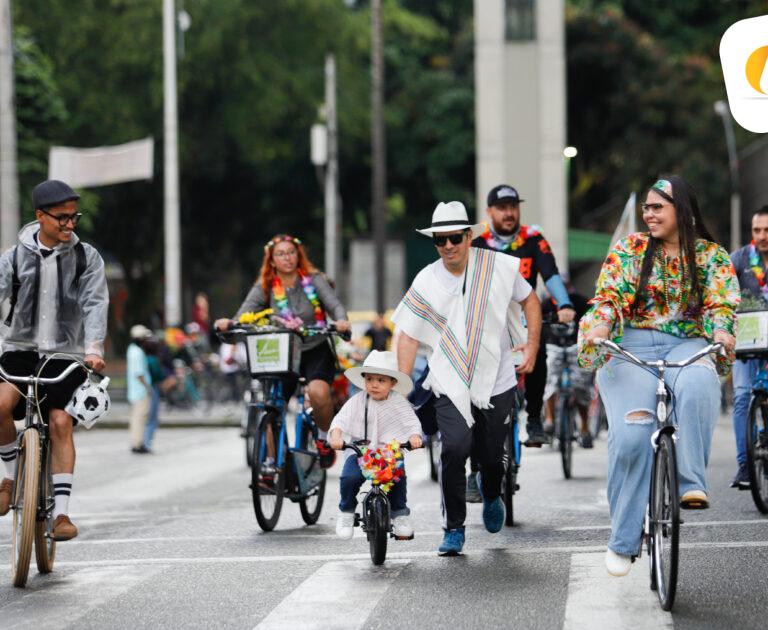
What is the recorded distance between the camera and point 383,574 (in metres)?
8.00

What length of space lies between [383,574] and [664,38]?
1799 inches

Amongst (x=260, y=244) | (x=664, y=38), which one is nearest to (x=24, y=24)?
(x=260, y=244)

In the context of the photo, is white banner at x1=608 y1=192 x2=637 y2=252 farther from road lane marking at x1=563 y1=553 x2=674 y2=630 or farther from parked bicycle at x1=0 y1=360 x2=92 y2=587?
parked bicycle at x1=0 y1=360 x2=92 y2=587

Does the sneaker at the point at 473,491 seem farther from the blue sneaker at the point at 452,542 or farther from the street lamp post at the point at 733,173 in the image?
the street lamp post at the point at 733,173

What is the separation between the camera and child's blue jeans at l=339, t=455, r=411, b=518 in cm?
840

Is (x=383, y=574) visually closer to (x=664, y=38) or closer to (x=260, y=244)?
(x=260, y=244)

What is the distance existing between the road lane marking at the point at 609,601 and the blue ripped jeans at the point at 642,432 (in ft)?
A: 0.86

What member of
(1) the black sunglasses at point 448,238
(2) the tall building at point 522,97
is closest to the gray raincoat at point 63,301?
(1) the black sunglasses at point 448,238

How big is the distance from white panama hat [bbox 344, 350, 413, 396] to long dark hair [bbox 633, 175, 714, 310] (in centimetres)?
170

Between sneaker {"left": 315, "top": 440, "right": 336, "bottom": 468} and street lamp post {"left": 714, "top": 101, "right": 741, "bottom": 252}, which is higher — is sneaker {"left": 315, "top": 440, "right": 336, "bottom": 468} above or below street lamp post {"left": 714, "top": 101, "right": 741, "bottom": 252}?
below

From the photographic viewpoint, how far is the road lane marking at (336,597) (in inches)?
265

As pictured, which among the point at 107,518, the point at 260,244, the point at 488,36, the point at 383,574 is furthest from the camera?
the point at 260,244

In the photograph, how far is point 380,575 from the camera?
7969mm

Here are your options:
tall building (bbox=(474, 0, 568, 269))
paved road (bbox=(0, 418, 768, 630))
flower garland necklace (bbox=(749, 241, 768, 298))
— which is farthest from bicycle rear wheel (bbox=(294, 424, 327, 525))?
tall building (bbox=(474, 0, 568, 269))
